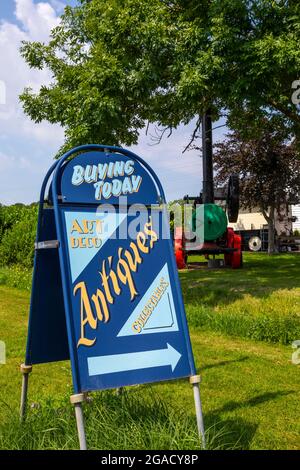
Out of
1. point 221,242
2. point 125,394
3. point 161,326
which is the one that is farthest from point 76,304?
point 221,242

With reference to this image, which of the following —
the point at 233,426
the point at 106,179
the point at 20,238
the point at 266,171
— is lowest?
the point at 233,426

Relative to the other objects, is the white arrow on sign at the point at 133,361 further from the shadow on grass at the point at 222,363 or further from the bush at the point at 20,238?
the bush at the point at 20,238

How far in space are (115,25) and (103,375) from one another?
7.73m

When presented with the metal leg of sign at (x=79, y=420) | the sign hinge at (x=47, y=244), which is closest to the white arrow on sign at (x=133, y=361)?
the metal leg of sign at (x=79, y=420)

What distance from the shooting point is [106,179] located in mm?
3430

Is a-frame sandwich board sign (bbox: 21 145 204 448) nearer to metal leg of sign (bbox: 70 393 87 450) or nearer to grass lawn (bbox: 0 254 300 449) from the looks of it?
metal leg of sign (bbox: 70 393 87 450)

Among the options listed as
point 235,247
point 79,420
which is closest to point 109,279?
point 79,420

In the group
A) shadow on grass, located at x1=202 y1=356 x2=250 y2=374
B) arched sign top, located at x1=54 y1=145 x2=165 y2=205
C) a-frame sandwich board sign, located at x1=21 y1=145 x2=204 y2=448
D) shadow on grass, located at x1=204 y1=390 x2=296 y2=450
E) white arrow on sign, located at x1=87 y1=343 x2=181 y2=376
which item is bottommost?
shadow on grass, located at x1=204 y1=390 x2=296 y2=450

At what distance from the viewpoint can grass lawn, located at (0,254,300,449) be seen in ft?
10.5

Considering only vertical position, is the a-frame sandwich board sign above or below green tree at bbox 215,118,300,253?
below

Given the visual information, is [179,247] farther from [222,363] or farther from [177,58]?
[222,363]

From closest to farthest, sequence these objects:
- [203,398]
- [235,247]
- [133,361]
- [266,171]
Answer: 1. [133,361]
2. [203,398]
3. [235,247]
4. [266,171]

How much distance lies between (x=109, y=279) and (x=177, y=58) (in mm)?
6287

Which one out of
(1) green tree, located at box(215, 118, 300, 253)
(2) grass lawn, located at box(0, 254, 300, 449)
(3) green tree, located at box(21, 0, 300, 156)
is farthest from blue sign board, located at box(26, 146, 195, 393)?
(1) green tree, located at box(215, 118, 300, 253)
